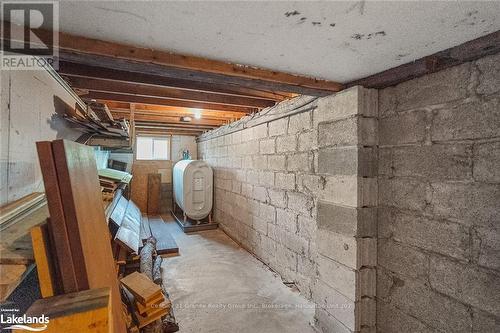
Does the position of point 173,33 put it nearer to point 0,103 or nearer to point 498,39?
point 0,103

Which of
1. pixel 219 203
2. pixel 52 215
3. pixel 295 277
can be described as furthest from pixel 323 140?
pixel 219 203

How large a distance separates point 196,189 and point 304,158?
11.1 ft

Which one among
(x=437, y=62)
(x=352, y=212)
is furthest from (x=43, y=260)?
(x=437, y=62)

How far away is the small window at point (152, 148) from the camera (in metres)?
7.09

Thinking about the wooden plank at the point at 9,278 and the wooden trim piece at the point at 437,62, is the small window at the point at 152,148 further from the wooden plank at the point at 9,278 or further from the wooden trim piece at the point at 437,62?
the wooden plank at the point at 9,278

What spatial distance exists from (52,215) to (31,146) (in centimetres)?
96

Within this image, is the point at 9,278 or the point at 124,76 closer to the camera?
the point at 9,278

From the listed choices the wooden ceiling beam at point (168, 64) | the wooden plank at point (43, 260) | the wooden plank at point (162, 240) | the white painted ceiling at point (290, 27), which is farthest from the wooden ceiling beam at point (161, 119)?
the wooden plank at point (43, 260)

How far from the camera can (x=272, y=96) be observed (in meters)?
2.82

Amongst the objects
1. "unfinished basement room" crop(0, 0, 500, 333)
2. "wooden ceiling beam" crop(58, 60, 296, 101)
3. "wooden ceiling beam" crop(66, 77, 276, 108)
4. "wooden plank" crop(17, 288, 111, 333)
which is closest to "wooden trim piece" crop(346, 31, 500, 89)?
"unfinished basement room" crop(0, 0, 500, 333)

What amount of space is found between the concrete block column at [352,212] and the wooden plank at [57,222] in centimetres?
170

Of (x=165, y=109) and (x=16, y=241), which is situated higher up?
(x=165, y=109)

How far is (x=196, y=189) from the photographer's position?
18.2ft

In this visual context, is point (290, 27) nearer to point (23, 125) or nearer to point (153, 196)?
point (23, 125)
